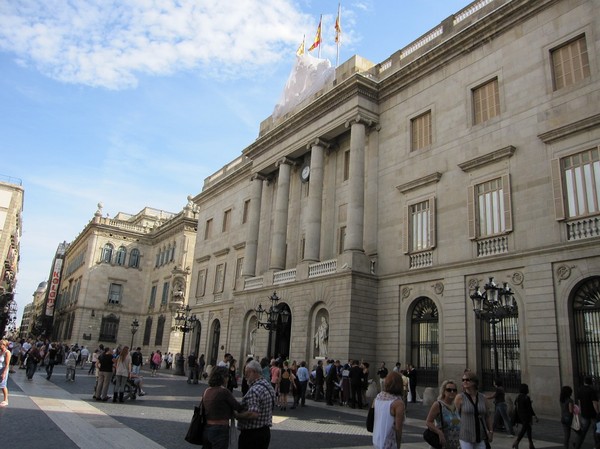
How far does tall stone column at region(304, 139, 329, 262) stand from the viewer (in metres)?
27.1

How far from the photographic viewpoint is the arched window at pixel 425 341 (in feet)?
70.1

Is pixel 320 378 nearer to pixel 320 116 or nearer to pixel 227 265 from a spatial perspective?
pixel 320 116

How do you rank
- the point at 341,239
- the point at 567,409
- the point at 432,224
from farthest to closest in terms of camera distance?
the point at 341,239 < the point at 432,224 < the point at 567,409

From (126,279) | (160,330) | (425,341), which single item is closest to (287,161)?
(425,341)

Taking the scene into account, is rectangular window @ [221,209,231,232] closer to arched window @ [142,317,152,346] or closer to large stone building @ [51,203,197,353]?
large stone building @ [51,203,197,353]

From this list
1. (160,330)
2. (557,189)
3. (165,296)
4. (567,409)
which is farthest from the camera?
(165,296)

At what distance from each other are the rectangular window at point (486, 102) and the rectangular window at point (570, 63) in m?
2.52

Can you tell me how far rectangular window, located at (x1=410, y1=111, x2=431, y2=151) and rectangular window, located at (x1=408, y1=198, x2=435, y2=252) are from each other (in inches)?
119

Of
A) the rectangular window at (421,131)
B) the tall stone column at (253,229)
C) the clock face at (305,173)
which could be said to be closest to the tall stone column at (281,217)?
the clock face at (305,173)

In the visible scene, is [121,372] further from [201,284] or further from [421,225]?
[201,284]

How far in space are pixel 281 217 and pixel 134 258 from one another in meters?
36.9

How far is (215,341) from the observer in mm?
38062

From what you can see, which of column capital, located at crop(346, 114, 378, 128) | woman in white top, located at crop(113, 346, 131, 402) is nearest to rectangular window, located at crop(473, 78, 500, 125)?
column capital, located at crop(346, 114, 378, 128)

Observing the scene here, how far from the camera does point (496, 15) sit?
21.1m
